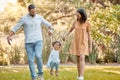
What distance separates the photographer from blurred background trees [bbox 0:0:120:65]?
559 inches

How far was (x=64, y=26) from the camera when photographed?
2344 centimetres

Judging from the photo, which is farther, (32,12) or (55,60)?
(55,60)

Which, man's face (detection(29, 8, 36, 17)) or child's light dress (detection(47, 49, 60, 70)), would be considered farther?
child's light dress (detection(47, 49, 60, 70))

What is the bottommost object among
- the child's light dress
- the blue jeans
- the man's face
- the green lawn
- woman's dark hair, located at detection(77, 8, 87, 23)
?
the green lawn

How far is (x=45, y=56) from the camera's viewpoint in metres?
20.9

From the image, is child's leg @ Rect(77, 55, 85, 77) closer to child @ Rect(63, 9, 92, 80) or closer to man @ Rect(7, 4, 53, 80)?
child @ Rect(63, 9, 92, 80)

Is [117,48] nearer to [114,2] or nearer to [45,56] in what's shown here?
[114,2]

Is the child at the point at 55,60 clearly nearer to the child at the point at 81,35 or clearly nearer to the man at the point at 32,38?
the man at the point at 32,38

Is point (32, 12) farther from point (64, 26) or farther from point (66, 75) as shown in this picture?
point (64, 26)

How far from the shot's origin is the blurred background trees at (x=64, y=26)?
1420cm

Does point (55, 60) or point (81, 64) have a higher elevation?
point (81, 64)

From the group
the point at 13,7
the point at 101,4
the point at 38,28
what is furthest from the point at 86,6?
the point at 38,28

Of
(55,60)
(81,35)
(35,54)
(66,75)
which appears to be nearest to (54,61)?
(55,60)

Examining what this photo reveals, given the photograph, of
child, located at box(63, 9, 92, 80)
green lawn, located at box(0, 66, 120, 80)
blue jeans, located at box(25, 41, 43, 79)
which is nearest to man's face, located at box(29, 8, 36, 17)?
blue jeans, located at box(25, 41, 43, 79)
